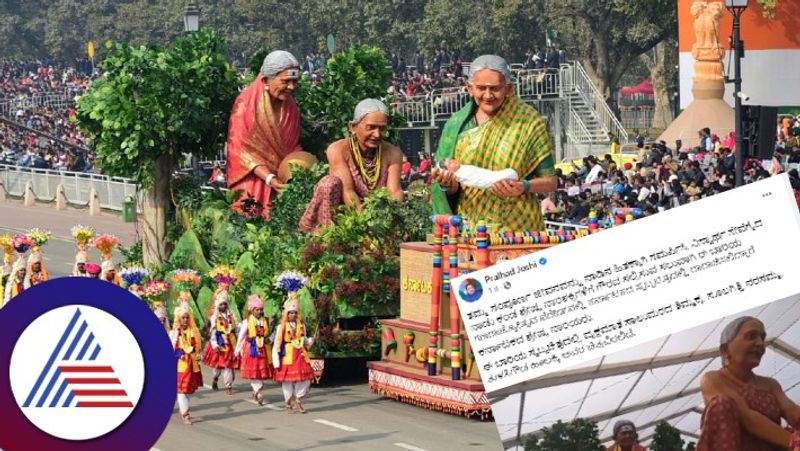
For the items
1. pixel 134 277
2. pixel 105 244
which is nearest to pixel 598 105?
pixel 105 244

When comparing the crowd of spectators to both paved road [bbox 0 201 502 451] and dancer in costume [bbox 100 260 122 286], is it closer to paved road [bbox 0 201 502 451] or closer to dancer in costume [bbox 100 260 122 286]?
dancer in costume [bbox 100 260 122 286]

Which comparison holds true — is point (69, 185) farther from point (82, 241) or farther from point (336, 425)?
point (336, 425)

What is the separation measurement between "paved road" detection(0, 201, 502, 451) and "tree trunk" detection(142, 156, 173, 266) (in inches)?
102

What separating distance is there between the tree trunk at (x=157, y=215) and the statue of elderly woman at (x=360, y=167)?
9.37 feet

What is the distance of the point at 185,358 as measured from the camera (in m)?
17.0

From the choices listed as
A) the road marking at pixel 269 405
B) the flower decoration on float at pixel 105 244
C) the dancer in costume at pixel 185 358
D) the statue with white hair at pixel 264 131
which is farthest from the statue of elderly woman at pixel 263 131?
the dancer in costume at pixel 185 358

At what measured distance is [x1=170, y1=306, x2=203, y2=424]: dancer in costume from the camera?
54.7 ft

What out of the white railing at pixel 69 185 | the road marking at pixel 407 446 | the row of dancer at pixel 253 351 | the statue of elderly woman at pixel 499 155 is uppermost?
the white railing at pixel 69 185

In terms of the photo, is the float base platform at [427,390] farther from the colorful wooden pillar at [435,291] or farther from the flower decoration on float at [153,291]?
the flower decoration on float at [153,291]

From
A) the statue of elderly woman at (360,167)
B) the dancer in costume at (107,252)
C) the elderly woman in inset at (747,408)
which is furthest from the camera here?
the dancer in costume at (107,252)

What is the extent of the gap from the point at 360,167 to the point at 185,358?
2.93 m

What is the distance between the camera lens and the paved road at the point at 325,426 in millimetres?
15102

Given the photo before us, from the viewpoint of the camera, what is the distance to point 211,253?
20391 millimetres

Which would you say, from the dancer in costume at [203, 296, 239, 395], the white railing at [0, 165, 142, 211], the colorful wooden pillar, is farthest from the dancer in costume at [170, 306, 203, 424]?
the white railing at [0, 165, 142, 211]
